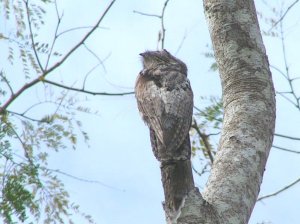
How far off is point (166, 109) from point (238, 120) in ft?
1.42

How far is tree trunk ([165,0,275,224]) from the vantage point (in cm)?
301

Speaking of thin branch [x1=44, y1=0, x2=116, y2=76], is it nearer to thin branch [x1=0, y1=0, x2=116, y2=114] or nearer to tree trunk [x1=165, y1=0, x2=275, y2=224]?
thin branch [x1=0, y1=0, x2=116, y2=114]

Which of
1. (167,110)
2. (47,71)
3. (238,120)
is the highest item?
(47,71)

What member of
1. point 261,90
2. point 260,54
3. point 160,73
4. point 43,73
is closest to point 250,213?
point 261,90

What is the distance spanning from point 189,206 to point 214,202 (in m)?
0.11

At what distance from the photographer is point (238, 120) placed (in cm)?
352

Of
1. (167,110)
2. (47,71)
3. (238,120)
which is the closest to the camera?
(238,120)

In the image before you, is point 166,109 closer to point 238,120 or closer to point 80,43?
point 238,120

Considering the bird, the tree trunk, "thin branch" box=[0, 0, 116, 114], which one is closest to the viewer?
the tree trunk

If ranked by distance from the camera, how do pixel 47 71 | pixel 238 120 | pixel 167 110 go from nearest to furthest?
1. pixel 238 120
2. pixel 167 110
3. pixel 47 71

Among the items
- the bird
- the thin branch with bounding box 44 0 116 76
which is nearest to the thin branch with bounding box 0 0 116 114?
the thin branch with bounding box 44 0 116 76

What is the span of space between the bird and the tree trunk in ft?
0.73

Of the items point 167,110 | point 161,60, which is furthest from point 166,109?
point 161,60

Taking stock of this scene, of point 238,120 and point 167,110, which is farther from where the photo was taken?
point 167,110
